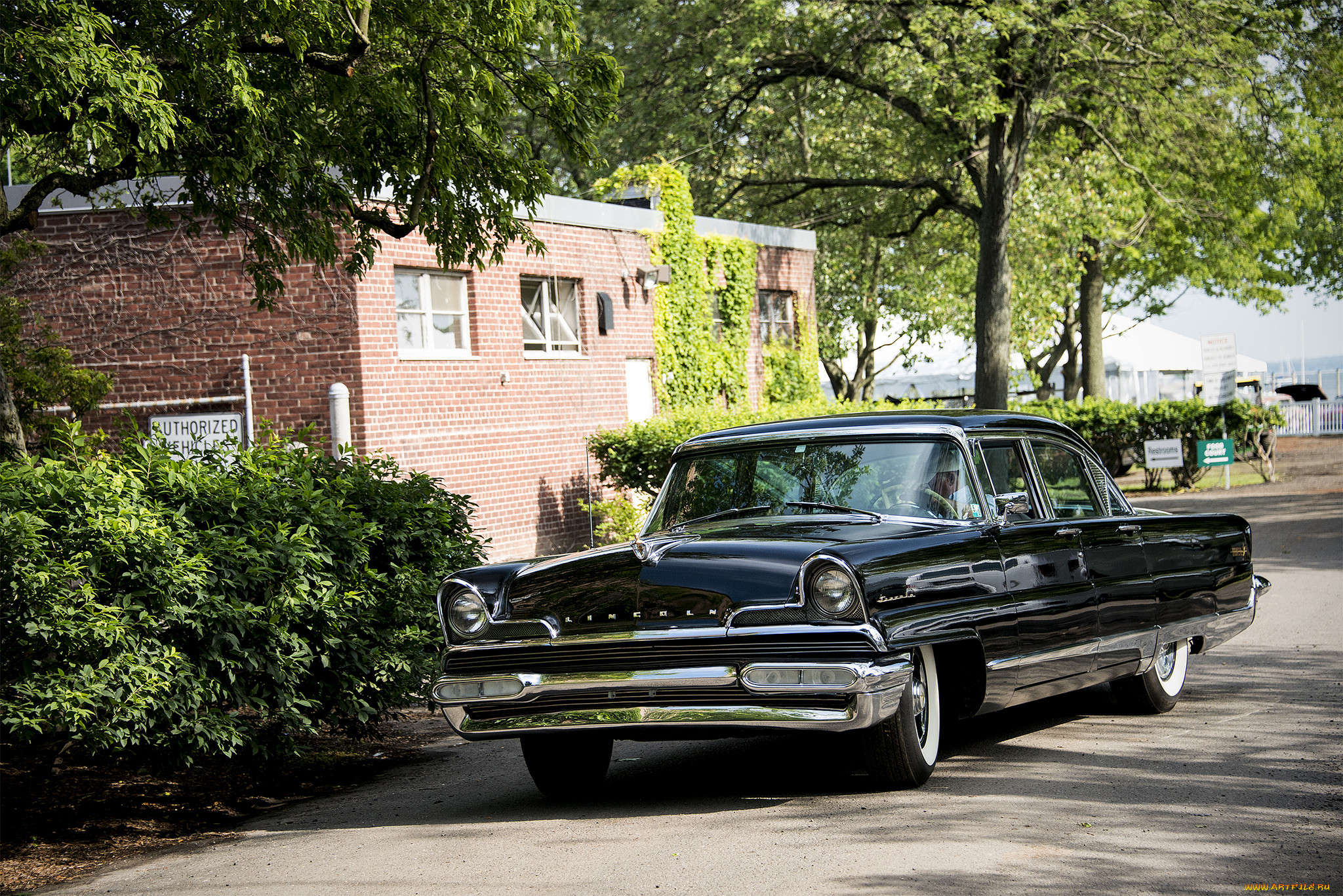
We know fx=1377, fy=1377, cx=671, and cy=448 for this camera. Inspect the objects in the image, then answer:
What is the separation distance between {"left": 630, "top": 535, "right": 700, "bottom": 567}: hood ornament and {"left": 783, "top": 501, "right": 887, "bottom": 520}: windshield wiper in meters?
0.64

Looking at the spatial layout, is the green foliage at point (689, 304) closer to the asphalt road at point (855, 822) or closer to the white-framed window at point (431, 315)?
the white-framed window at point (431, 315)

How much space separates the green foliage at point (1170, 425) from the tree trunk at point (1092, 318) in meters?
8.01

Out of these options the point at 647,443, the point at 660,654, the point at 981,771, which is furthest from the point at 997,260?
the point at 660,654

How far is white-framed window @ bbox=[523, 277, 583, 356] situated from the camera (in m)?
19.9

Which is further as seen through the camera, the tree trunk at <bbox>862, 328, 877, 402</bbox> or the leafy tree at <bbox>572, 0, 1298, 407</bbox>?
the tree trunk at <bbox>862, 328, 877, 402</bbox>

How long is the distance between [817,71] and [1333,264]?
40.5m

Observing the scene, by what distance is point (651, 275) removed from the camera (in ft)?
71.8

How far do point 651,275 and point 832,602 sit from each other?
16.7 meters

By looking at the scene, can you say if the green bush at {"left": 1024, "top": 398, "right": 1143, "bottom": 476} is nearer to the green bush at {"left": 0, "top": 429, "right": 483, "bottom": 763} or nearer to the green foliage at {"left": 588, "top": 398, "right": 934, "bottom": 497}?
the green foliage at {"left": 588, "top": 398, "right": 934, "bottom": 497}

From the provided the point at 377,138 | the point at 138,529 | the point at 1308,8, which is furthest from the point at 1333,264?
the point at 138,529

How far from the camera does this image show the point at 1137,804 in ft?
18.8

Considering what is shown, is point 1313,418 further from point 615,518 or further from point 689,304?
point 615,518

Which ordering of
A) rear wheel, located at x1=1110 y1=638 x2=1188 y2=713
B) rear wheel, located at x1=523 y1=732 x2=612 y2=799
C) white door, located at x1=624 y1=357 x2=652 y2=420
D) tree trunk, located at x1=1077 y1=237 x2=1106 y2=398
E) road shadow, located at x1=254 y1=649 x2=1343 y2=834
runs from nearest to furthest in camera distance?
road shadow, located at x1=254 y1=649 x2=1343 y2=834 < rear wheel, located at x1=523 y1=732 x2=612 y2=799 < rear wheel, located at x1=1110 y1=638 x2=1188 y2=713 < white door, located at x1=624 y1=357 x2=652 y2=420 < tree trunk, located at x1=1077 y1=237 x2=1106 y2=398

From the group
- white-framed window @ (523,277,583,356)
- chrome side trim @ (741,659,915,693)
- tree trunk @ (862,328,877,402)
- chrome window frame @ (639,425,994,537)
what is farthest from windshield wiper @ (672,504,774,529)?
tree trunk @ (862,328,877,402)
